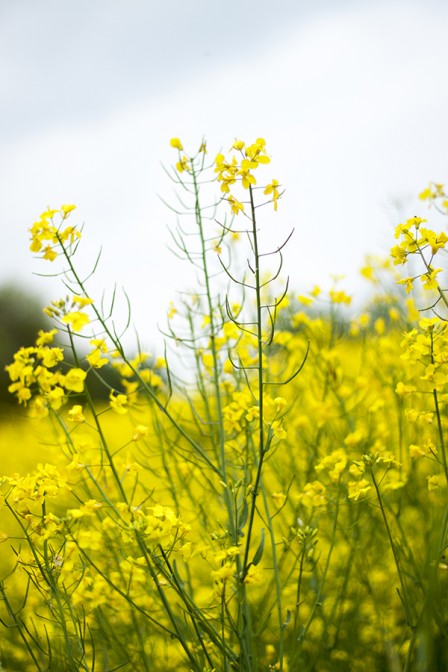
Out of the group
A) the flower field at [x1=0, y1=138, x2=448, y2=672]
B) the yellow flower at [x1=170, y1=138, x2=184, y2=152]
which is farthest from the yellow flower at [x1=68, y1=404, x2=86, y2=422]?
the yellow flower at [x1=170, y1=138, x2=184, y2=152]

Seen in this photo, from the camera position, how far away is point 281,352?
Answer: 448 centimetres

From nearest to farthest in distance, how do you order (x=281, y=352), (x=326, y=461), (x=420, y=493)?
1. (x=326, y=461)
2. (x=420, y=493)
3. (x=281, y=352)

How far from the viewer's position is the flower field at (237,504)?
5.72ft

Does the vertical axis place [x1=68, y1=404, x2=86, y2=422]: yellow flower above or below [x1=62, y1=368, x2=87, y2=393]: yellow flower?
below

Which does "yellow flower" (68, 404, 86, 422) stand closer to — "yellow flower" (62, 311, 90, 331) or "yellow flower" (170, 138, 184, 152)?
"yellow flower" (62, 311, 90, 331)

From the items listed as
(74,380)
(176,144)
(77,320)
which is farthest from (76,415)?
(176,144)

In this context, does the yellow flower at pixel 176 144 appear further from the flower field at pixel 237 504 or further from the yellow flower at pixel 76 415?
the yellow flower at pixel 76 415

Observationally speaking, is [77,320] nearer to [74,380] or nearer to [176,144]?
[74,380]

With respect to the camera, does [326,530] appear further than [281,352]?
No

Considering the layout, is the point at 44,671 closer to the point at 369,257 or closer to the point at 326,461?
the point at 326,461

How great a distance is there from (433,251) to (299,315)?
205 centimetres

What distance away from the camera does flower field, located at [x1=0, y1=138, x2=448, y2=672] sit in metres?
1.74

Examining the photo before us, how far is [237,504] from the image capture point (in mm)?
2420

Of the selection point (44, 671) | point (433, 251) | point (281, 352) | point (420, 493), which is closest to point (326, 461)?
point (433, 251)
